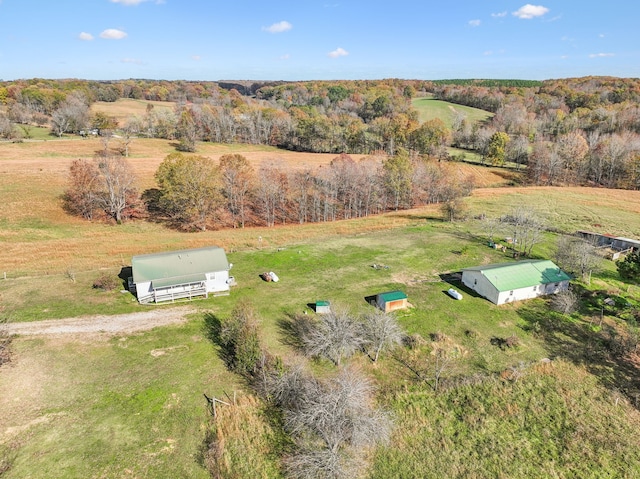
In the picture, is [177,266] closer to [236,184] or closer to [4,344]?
[4,344]

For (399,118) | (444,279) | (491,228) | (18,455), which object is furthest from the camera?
(399,118)

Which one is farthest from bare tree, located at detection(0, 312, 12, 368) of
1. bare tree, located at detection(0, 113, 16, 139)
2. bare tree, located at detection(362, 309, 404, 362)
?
bare tree, located at detection(0, 113, 16, 139)

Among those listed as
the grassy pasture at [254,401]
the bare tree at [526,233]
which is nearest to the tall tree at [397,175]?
the bare tree at [526,233]

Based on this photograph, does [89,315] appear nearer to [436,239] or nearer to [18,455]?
[18,455]

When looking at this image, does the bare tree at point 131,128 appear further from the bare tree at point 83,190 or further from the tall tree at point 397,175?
the tall tree at point 397,175

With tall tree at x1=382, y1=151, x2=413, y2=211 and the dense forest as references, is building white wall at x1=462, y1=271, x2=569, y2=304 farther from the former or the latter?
the dense forest

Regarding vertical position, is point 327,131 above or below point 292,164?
above

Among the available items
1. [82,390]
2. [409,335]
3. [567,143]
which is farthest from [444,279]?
[567,143]
